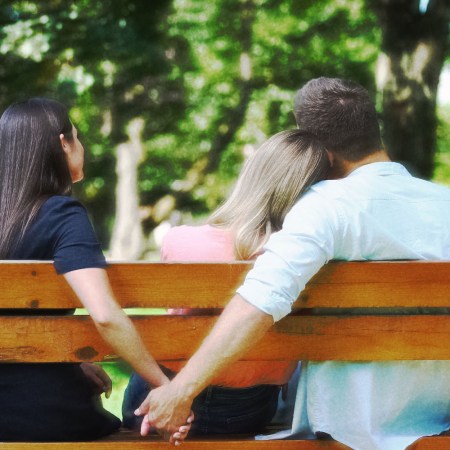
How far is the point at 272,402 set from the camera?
325 centimetres

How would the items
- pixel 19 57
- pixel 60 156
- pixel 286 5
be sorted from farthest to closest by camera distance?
pixel 286 5 → pixel 19 57 → pixel 60 156

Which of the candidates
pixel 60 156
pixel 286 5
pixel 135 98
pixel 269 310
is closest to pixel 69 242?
pixel 60 156

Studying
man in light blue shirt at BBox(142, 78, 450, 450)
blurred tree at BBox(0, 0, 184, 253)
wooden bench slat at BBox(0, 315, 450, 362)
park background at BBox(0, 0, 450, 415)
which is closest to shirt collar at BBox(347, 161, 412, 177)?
man in light blue shirt at BBox(142, 78, 450, 450)

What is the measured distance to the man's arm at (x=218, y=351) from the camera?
2674mm

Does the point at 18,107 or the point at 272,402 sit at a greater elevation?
the point at 18,107

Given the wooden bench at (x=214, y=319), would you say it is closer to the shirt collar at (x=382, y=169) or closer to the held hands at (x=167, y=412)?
the held hands at (x=167, y=412)

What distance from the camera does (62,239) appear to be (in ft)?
9.13

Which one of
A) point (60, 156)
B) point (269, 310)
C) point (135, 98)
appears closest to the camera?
point (269, 310)

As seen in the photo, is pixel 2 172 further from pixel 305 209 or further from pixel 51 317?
pixel 305 209

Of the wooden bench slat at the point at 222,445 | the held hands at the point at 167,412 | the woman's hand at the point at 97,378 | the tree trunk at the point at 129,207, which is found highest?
the held hands at the point at 167,412

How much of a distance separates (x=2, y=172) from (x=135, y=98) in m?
13.9

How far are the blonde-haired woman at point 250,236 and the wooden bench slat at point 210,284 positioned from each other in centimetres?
32

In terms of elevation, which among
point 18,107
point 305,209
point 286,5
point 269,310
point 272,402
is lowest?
point 272,402

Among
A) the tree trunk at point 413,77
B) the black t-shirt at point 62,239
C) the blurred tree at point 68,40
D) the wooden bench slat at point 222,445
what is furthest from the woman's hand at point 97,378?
the blurred tree at point 68,40
